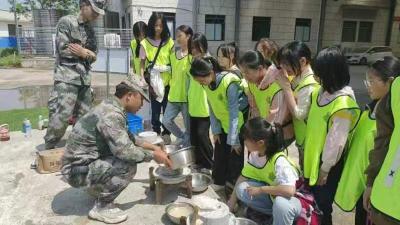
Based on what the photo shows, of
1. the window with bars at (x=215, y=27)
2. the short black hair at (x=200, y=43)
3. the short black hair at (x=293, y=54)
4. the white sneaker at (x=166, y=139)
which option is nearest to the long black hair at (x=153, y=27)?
the short black hair at (x=200, y=43)

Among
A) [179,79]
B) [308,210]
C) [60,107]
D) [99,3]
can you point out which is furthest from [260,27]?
[308,210]

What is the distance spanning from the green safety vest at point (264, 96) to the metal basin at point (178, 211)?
1087 mm

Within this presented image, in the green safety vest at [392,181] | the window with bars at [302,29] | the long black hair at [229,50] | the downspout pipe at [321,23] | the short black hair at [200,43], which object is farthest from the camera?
the window with bars at [302,29]

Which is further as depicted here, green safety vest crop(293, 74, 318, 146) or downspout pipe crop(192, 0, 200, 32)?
downspout pipe crop(192, 0, 200, 32)

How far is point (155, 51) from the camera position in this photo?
200 inches

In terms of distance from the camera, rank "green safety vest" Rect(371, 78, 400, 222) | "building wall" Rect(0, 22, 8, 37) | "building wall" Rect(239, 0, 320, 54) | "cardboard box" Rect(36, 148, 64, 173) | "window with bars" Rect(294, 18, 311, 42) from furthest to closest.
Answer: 1. "building wall" Rect(0, 22, 8, 37)
2. "window with bars" Rect(294, 18, 311, 42)
3. "building wall" Rect(239, 0, 320, 54)
4. "cardboard box" Rect(36, 148, 64, 173)
5. "green safety vest" Rect(371, 78, 400, 222)

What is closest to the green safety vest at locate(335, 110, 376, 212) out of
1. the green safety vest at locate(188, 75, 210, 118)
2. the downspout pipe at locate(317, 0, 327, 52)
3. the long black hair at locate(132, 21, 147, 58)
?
the green safety vest at locate(188, 75, 210, 118)

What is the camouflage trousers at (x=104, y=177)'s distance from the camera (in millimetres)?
3020

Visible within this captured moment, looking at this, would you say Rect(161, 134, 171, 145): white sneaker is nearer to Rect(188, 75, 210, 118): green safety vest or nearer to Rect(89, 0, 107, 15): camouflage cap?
Rect(188, 75, 210, 118): green safety vest

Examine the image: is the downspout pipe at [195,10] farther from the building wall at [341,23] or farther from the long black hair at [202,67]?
the long black hair at [202,67]

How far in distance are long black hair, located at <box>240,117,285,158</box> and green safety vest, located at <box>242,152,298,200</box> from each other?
48 mm

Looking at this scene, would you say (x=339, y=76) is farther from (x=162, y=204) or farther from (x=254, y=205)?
(x=162, y=204)

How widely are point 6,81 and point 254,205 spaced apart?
1432cm

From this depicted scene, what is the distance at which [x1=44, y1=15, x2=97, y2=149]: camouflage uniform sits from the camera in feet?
14.0
